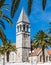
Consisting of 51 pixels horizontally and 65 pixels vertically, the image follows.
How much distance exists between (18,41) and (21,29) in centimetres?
559

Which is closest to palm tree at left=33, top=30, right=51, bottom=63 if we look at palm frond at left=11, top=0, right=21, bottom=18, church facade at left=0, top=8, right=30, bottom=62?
church facade at left=0, top=8, right=30, bottom=62

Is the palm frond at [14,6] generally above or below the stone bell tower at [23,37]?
below

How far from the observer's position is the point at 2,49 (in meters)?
71.2

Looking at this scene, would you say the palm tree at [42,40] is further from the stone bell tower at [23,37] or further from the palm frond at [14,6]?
the palm frond at [14,6]

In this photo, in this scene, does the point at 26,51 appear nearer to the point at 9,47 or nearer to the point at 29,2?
the point at 9,47

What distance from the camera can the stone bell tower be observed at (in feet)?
351

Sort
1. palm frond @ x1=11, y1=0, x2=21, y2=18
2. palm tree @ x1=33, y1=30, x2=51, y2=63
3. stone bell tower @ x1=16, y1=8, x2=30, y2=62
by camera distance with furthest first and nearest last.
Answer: stone bell tower @ x1=16, y1=8, x2=30, y2=62
palm tree @ x1=33, y1=30, x2=51, y2=63
palm frond @ x1=11, y1=0, x2=21, y2=18

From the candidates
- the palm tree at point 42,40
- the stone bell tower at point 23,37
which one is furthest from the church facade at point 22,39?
the palm tree at point 42,40

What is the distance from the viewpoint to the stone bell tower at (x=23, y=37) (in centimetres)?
10712

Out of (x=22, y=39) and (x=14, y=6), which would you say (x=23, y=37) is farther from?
(x=14, y=6)

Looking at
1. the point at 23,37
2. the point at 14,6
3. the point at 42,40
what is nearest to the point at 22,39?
the point at 23,37

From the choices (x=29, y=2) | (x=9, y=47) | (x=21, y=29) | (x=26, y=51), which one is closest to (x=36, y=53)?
(x=26, y=51)

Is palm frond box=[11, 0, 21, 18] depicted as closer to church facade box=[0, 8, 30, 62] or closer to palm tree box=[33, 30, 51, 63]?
palm tree box=[33, 30, 51, 63]

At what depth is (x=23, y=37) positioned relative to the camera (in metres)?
111
